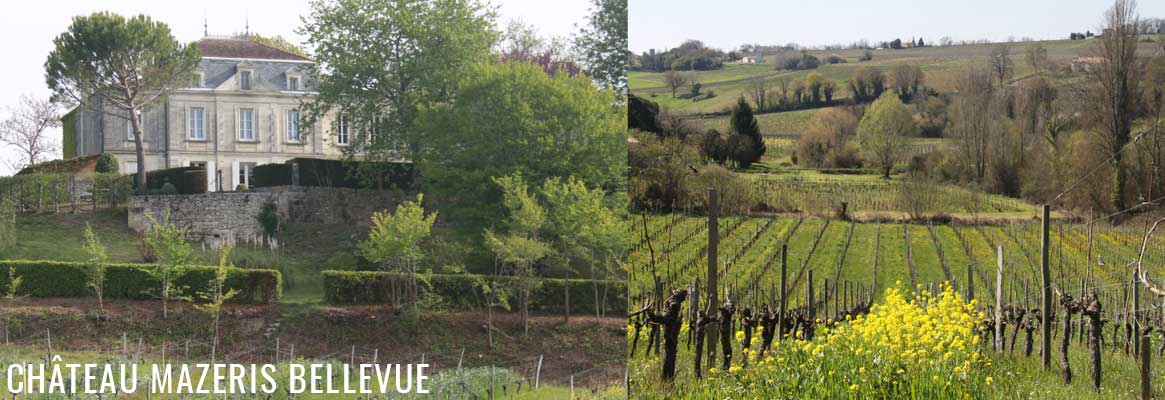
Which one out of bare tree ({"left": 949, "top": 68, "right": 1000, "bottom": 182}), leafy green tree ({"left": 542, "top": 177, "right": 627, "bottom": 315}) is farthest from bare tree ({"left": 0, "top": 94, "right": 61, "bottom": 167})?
bare tree ({"left": 949, "top": 68, "right": 1000, "bottom": 182})

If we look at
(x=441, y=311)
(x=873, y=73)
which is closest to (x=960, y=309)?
(x=873, y=73)

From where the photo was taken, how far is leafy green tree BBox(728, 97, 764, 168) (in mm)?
9312

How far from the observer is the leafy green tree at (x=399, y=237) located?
18.4 meters

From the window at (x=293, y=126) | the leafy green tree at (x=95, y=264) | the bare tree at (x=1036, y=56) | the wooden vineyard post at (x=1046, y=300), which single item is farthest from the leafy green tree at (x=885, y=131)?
the leafy green tree at (x=95, y=264)

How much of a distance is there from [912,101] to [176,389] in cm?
875

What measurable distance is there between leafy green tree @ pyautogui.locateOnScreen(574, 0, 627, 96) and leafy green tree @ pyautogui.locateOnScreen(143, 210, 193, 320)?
21.7 feet

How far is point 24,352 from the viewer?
15656 mm

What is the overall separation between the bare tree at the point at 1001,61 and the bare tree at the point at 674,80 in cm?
260

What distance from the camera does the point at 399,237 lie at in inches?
732

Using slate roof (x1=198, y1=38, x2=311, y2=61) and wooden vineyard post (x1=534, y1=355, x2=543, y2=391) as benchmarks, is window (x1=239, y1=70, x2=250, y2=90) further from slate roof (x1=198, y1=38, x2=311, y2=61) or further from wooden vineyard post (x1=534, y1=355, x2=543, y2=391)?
wooden vineyard post (x1=534, y1=355, x2=543, y2=391)

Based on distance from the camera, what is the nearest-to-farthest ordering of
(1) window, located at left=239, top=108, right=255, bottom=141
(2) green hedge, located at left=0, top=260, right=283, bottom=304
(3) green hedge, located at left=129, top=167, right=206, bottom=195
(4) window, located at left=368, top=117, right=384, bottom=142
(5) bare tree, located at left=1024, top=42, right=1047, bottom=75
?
(5) bare tree, located at left=1024, top=42, right=1047, bottom=75 < (1) window, located at left=239, top=108, right=255, bottom=141 < (3) green hedge, located at left=129, top=167, right=206, bottom=195 < (2) green hedge, located at left=0, top=260, right=283, bottom=304 < (4) window, located at left=368, top=117, right=384, bottom=142

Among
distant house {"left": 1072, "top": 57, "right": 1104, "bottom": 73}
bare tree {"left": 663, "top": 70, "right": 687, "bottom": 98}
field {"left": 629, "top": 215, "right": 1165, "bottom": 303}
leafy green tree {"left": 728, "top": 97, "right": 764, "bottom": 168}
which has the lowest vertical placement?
field {"left": 629, "top": 215, "right": 1165, "bottom": 303}

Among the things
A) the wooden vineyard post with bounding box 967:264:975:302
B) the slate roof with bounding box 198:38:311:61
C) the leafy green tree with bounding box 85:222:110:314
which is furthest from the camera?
the slate roof with bounding box 198:38:311:61

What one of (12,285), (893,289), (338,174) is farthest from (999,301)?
(12,285)
